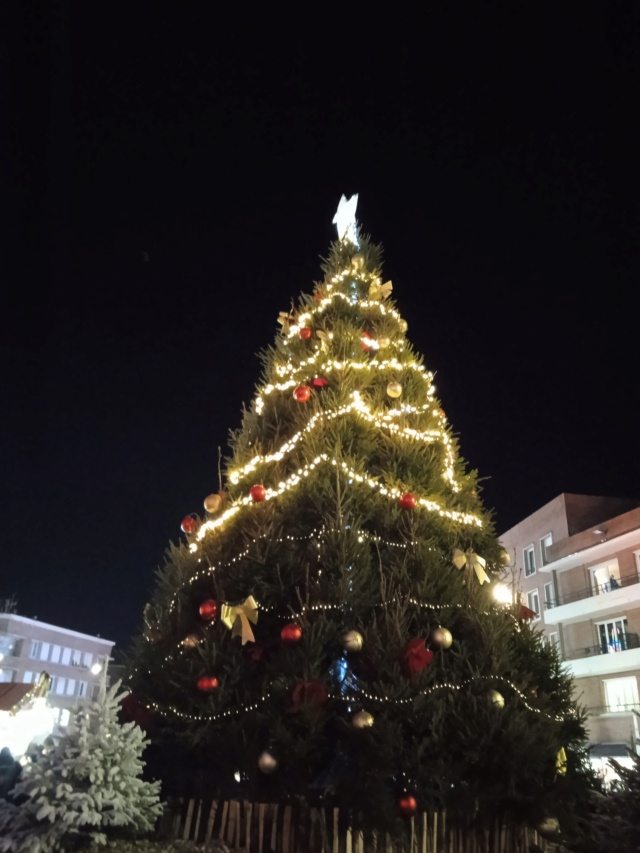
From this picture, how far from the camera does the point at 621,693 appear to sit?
21.6m

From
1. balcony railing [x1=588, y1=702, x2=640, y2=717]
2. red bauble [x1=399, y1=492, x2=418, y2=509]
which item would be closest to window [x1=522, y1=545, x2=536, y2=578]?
balcony railing [x1=588, y1=702, x2=640, y2=717]

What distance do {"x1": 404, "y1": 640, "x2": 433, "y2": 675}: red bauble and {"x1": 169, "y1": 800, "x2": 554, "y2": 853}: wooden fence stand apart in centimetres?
103

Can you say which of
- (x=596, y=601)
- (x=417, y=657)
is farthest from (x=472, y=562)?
(x=596, y=601)

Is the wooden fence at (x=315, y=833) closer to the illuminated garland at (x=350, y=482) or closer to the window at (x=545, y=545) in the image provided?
the illuminated garland at (x=350, y=482)

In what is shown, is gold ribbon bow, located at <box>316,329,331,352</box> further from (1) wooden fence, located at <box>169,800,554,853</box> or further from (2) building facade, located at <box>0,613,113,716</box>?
(2) building facade, located at <box>0,613,113,716</box>

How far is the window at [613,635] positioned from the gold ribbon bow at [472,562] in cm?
1860

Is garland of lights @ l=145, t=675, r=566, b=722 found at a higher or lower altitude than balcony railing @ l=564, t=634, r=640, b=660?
lower

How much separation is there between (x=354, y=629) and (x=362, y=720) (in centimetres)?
A: 78

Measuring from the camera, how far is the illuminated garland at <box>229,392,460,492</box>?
6.76 metres

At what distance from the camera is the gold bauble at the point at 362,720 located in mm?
4691

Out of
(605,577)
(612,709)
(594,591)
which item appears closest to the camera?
(612,709)

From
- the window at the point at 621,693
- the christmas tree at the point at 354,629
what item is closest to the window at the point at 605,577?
the window at the point at 621,693

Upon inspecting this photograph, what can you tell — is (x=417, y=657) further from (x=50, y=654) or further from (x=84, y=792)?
(x=50, y=654)

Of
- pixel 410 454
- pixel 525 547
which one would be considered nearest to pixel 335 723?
pixel 410 454
